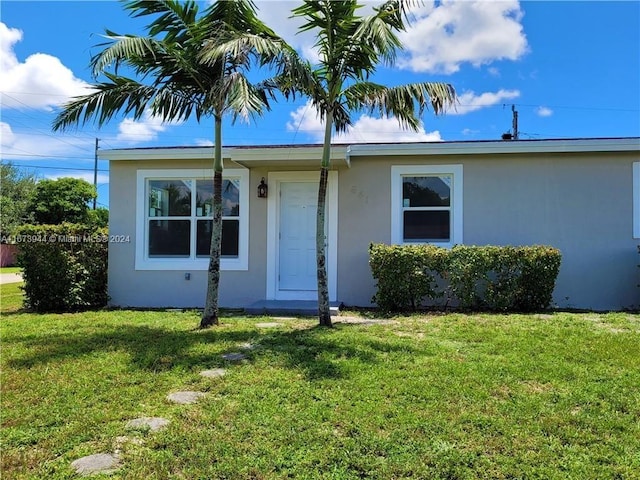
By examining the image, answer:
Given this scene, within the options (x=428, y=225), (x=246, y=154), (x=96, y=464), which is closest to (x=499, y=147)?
(x=428, y=225)

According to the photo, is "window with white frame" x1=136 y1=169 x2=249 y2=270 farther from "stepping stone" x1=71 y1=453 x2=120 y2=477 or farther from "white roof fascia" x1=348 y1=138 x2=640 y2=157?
"stepping stone" x1=71 y1=453 x2=120 y2=477

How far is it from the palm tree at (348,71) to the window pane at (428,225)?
218 cm

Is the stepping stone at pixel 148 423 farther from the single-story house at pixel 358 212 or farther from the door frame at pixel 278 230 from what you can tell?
the door frame at pixel 278 230

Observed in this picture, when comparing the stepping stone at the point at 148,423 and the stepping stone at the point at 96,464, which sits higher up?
the stepping stone at the point at 148,423

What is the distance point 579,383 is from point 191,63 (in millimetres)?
5647

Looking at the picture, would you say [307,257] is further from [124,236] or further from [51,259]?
[51,259]

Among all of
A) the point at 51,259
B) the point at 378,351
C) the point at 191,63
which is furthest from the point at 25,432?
the point at 51,259

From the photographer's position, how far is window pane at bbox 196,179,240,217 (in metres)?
8.71

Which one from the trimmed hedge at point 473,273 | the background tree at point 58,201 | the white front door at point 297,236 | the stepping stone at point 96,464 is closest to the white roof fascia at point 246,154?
the white front door at point 297,236

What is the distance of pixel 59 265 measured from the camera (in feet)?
26.5

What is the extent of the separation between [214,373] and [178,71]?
410cm

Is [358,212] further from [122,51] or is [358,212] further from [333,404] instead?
[333,404]

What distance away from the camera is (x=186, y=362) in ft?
14.6

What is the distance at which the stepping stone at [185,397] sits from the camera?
3.48m
